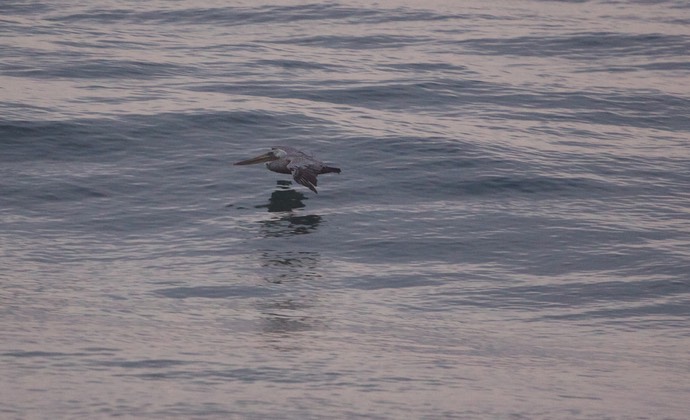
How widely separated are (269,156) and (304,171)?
152 cm

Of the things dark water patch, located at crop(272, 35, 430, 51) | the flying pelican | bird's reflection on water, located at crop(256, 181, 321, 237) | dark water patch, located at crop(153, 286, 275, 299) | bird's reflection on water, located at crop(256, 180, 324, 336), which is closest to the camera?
bird's reflection on water, located at crop(256, 180, 324, 336)

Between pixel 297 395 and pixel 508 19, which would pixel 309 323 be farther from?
pixel 508 19

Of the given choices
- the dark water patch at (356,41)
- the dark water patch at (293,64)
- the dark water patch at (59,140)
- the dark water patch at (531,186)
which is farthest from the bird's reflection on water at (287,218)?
the dark water patch at (356,41)

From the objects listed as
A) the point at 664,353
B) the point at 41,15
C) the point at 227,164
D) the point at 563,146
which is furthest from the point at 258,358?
the point at 41,15

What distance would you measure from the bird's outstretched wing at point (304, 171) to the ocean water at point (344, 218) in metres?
0.55

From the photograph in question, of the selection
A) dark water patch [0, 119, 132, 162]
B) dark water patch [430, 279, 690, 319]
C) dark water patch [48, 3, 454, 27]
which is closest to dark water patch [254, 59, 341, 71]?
dark water patch [48, 3, 454, 27]

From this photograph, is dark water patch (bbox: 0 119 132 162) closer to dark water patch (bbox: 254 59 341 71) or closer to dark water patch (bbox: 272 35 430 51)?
dark water patch (bbox: 254 59 341 71)

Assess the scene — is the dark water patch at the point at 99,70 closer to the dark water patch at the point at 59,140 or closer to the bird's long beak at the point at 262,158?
the dark water patch at the point at 59,140

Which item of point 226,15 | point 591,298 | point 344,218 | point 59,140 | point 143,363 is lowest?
point 591,298

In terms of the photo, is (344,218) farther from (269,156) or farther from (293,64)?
(293,64)

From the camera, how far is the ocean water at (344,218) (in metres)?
11.6

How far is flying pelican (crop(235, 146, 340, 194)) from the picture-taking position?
65.3ft

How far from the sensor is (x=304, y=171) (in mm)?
20031

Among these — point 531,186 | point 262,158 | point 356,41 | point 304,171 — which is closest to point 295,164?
point 304,171
